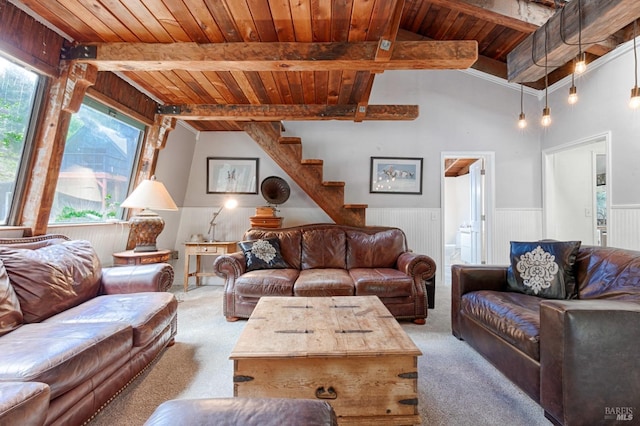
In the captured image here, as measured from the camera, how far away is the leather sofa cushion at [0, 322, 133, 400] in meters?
1.21

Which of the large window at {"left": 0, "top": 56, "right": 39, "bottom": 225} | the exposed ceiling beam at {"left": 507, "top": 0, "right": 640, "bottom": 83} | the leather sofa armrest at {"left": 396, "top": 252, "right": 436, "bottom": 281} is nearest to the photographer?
the large window at {"left": 0, "top": 56, "right": 39, "bottom": 225}

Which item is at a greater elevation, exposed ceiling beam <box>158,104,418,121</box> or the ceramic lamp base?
exposed ceiling beam <box>158,104,418,121</box>

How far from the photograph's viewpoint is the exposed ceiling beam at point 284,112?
11.6 ft

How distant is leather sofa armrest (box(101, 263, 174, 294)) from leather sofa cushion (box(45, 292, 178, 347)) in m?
0.07

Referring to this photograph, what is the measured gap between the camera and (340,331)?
1660 millimetres

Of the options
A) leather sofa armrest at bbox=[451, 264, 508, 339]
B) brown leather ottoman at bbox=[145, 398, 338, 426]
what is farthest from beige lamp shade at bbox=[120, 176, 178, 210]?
leather sofa armrest at bbox=[451, 264, 508, 339]

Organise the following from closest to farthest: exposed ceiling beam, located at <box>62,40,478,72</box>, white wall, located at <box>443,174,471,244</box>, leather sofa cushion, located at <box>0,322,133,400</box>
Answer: leather sofa cushion, located at <box>0,322,133,400</box>
exposed ceiling beam, located at <box>62,40,478,72</box>
white wall, located at <box>443,174,471,244</box>

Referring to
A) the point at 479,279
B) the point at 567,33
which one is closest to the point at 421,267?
the point at 479,279

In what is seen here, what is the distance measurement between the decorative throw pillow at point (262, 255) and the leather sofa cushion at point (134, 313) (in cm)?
109

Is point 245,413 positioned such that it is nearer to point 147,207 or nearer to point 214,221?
point 147,207

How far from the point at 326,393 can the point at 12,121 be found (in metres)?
2.91

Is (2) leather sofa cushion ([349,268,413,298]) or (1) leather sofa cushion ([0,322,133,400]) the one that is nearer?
(1) leather sofa cushion ([0,322,133,400])

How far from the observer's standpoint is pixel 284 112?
3.59 m

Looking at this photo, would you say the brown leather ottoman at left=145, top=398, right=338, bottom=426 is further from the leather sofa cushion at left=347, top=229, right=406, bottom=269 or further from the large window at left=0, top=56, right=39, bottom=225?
the leather sofa cushion at left=347, top=229, right=406, bottom=269
